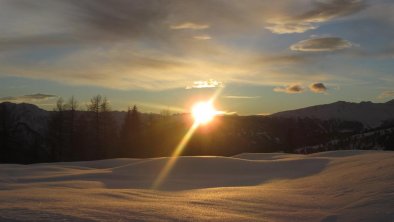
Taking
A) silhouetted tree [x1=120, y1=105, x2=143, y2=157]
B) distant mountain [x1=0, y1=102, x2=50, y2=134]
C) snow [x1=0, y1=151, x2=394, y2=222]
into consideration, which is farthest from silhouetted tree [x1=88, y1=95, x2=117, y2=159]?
distant mountain [x1=0, y1=102, x2=50, y2=134]

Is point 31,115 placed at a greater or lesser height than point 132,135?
greater

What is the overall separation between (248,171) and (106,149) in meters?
33.6

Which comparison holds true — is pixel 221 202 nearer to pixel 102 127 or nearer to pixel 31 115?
pixel 102 127

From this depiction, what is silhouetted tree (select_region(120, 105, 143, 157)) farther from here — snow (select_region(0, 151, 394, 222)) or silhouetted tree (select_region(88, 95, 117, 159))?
snow (select_region(0, 151, 394, 222))

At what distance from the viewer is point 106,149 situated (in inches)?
1925

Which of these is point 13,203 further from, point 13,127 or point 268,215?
point 13,127

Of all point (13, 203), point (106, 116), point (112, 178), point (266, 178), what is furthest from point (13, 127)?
point (13, 203)

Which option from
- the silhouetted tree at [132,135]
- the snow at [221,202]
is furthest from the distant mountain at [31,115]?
the snow at [221,202]

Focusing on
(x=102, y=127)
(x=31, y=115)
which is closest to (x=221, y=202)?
(x=102, y=127)

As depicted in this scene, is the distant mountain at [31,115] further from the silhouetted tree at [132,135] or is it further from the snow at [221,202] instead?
the snow at [221,202]

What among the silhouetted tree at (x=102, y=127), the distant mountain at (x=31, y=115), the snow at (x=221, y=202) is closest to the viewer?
the snow at (x=221, y=202)

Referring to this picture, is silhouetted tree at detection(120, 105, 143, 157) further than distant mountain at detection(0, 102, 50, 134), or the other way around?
distant mountain at detection(0, 102, 50, 134)

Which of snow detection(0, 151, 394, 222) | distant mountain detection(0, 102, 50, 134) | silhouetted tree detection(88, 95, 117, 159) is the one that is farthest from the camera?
distant mountain detection(0, 102, 50, 134)

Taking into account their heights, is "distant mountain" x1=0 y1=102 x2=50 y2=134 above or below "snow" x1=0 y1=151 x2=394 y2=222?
above
